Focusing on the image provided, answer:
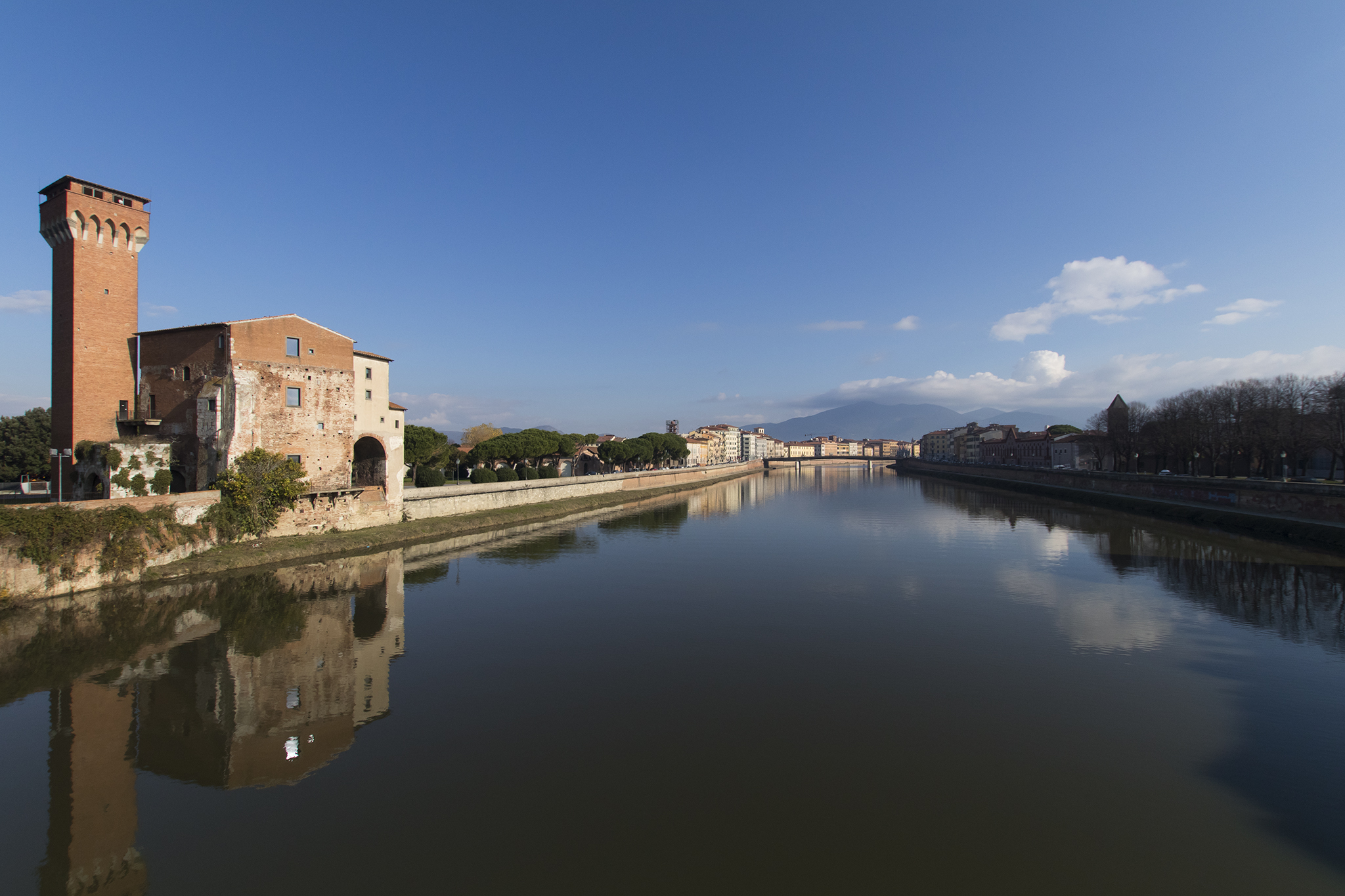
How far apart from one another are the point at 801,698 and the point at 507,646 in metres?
7.01

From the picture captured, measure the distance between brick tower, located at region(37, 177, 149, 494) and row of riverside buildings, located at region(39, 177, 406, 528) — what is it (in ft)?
0.14

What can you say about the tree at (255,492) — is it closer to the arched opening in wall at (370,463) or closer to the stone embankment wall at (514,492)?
the arched opening in wall at (370,463)

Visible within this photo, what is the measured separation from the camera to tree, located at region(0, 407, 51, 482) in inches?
1286

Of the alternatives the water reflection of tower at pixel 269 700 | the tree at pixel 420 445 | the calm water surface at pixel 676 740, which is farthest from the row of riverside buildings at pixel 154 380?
the tree at pixel 420 445

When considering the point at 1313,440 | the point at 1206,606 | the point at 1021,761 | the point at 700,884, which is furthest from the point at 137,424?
the point at 1313,440

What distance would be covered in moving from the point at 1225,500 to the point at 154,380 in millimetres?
55351

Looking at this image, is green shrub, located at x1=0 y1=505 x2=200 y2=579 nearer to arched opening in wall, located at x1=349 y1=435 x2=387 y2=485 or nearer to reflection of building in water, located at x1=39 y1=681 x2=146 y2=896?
reflection of building in water, located at x1=39 y1=681 x2=146 y2=896

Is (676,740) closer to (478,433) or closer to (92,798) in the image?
(92,798)

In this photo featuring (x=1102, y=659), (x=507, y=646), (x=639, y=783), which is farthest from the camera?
(x=507, y=646)

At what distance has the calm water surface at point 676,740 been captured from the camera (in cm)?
636

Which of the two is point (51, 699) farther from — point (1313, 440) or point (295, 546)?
point (1313, 440)

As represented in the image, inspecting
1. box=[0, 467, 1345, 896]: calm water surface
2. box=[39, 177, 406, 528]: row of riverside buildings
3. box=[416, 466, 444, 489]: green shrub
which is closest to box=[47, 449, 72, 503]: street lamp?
box=[39, 177, 406, 528]: row of riverside buildings

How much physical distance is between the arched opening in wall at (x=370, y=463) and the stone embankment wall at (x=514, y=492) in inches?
67.4

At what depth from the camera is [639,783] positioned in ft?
25.8
